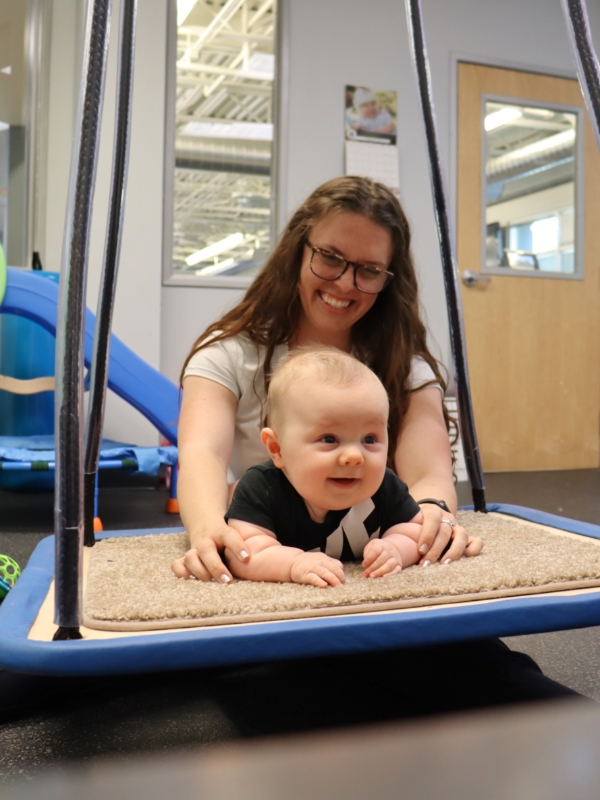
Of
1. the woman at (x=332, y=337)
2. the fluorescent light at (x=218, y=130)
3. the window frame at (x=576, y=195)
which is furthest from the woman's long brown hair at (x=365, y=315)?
the window frame at (x=576, y=195)

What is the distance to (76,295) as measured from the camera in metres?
0.61

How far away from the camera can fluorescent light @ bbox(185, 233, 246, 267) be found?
10.4ft

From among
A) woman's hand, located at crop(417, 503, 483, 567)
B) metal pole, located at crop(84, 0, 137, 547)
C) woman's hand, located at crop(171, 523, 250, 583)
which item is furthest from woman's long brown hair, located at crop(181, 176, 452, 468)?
woman's hand, located at crop(171, 523, 250, 583)

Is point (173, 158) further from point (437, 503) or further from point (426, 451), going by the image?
point (437, 503)

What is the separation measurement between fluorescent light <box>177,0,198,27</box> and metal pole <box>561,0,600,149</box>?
269 cm

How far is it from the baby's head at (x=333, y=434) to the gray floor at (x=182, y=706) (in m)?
0.20

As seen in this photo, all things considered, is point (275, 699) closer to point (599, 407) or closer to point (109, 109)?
point (109, 109)

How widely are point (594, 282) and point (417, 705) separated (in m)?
3.38

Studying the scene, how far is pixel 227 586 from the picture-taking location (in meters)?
0.78

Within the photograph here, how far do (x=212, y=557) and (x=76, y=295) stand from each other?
0.34m

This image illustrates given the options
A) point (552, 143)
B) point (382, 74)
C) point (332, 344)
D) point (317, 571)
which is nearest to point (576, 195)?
point (552, 143)

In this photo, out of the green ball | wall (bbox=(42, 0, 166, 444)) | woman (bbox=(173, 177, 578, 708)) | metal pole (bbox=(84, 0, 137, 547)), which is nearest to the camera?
woman (bbox=(173, 177, 578, 708))

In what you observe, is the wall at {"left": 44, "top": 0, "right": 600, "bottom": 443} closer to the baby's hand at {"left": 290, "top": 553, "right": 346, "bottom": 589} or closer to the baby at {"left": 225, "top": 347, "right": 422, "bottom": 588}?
the baby at {"left": 225, "top": 347, "right": 422, "bottom": 588}

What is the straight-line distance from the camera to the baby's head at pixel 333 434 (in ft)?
2.70
